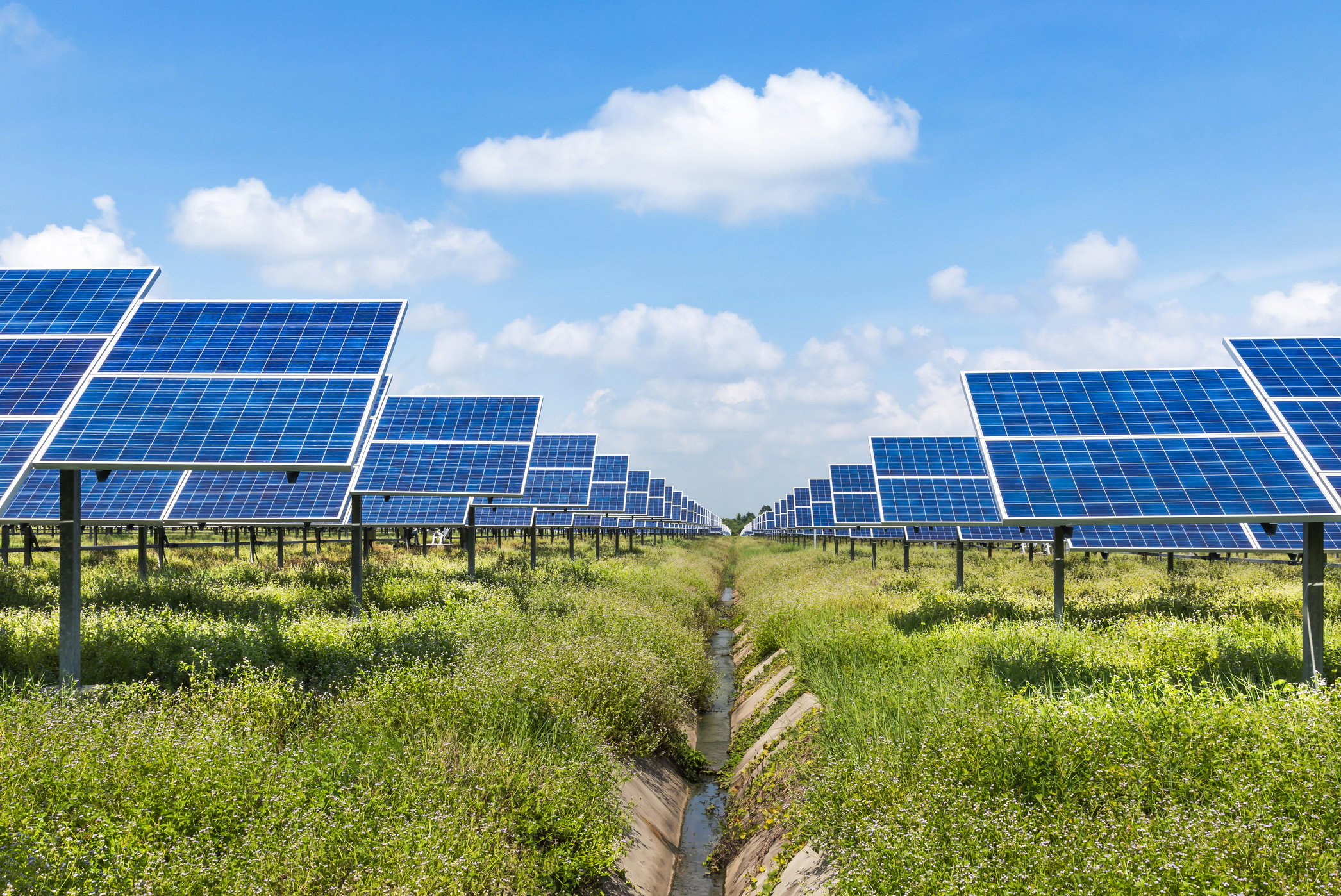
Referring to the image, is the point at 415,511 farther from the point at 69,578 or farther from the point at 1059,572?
the point at 1059,572

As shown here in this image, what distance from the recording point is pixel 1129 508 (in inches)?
496

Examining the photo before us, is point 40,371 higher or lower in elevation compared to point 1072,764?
higher

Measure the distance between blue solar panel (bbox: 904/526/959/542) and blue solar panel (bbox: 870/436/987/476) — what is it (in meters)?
3.51

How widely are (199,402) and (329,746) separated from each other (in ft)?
23.5

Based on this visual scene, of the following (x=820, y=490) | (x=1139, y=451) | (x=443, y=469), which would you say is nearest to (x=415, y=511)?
(x=443, y=469)

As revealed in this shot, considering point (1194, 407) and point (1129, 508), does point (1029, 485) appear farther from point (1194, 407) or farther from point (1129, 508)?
point (1194, 407)

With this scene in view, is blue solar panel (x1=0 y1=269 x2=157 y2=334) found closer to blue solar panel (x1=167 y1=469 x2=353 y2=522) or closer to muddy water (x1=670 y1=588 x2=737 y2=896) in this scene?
blue solar panel (x1=167 y1=469 x2=353 y2=522)

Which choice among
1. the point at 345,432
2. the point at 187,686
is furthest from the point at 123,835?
the point at 345,432

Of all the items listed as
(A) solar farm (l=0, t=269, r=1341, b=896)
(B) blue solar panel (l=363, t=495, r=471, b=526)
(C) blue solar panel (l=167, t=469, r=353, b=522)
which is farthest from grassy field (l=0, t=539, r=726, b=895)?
(B) blue solar panel (l=363, t=495, r=471, b=526)

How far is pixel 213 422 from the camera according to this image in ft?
40.5

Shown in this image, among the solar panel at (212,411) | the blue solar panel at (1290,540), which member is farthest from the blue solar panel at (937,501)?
the solar panel at (212,411)

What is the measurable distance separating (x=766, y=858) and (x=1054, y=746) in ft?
10.6

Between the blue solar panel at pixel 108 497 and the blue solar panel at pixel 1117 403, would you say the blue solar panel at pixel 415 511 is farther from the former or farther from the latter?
the blue solar panel at pixel 1117 403

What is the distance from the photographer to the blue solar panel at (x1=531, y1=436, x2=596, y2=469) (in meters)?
39.6
